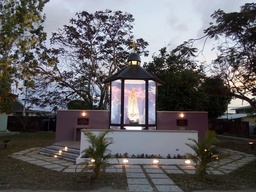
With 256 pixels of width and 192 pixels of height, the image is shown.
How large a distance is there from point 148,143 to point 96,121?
688 cm

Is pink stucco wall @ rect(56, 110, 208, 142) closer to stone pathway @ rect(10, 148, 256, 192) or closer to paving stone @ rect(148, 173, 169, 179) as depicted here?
stone pathway @ rect(10, 148, 256, 192)

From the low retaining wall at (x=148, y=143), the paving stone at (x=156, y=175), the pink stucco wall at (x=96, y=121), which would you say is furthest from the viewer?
the pink stucco wall at (x=96, y=121)

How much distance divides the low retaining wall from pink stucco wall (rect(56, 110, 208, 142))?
20.3ft

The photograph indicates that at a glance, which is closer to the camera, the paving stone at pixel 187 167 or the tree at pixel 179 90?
the paving stone at pixel 187 167

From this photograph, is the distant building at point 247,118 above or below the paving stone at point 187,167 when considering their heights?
above

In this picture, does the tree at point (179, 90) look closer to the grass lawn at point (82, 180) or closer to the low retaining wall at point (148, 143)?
the low retaining wall at point (148, 143)

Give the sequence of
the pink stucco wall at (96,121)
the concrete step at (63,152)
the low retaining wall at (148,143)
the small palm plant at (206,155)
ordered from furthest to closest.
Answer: the pink stucco wall at (96,121)
the concrete step at (63,152)
the low retaining wall at (148,143)
the small palm plant at (206,155)

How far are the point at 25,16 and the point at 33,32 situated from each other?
1.01 meters

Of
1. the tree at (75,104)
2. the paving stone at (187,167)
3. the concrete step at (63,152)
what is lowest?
the paving stone at (187,167)

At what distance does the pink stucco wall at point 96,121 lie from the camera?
17625 millimetres

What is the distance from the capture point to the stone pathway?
759 cm

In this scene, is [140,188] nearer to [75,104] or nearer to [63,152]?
[63,152]

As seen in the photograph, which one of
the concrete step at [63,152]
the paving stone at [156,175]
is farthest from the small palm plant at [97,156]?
the concrete step at [63,152]

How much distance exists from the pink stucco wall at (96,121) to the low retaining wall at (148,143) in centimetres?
620
